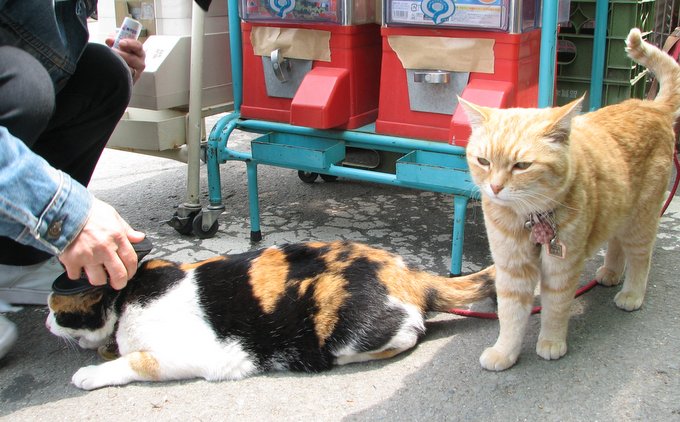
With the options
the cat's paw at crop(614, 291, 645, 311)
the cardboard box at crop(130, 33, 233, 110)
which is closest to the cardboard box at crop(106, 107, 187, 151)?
the cardboard box at crop(130, 33, 233, 110)

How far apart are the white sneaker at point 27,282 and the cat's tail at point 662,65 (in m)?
1.95

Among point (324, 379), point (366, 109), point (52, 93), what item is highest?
point (52, 93)

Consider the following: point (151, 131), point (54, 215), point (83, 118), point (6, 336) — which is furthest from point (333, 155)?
point (54, 215)

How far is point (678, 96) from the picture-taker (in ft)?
6.68

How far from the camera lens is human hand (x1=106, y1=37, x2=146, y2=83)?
7.67 ft

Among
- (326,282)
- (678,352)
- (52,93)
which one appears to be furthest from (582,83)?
(52,93)

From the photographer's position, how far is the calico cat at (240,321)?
5.75 feet

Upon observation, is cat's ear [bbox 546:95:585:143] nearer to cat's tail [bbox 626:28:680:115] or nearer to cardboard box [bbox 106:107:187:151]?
cat's tail [bbox 626:28:680:115]

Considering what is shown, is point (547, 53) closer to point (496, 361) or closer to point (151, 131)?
point (496, 361)

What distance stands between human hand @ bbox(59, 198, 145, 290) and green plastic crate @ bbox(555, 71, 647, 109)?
2.23m

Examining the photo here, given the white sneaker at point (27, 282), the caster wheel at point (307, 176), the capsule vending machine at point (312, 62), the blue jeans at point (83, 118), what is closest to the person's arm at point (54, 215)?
the blue jeans at point (83, 118)

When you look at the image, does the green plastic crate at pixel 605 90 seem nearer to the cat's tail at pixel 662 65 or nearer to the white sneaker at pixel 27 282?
the cat's tail at pixel 662 65

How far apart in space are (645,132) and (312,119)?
→ 3.64ft

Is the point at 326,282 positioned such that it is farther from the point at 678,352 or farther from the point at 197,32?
the point at 197,32
